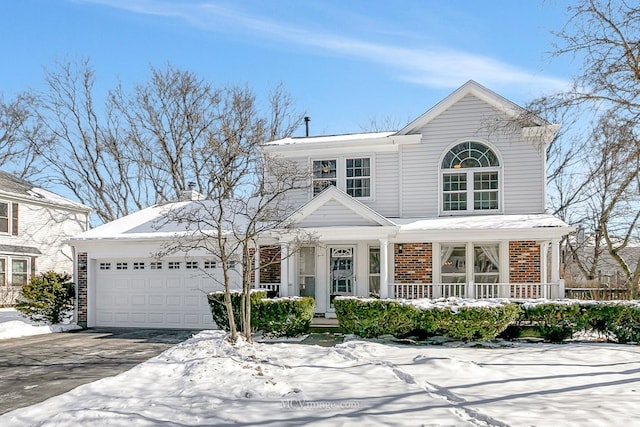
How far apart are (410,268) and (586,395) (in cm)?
785

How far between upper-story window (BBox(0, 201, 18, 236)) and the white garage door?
1014 centimetres

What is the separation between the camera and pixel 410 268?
563 inches

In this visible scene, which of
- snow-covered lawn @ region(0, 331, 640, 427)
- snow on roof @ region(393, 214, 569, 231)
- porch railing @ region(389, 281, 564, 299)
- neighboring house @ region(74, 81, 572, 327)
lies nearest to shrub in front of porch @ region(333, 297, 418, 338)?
snow-covered lawn @ region(0, 331, 640, 427)

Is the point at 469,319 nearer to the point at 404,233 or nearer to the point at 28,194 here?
the point at 404,233

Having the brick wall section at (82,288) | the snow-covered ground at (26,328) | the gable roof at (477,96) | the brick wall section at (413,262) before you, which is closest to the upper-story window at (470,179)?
the gable roof at (477,96)

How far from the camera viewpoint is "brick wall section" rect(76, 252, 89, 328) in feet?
49.6

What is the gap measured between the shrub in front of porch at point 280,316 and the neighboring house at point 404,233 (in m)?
1.36

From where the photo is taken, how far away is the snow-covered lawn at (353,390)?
5.55m

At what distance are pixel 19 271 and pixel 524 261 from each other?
21.8 m

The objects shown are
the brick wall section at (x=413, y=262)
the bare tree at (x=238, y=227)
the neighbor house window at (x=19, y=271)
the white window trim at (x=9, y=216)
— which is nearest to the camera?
the bare tree at (x=238, y=227)

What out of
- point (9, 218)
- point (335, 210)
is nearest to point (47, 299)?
point (335, 210)

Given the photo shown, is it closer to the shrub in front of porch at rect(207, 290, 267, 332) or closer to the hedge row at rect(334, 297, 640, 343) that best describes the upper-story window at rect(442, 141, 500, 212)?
the hedge row at rect(334, 297, 640, 343)

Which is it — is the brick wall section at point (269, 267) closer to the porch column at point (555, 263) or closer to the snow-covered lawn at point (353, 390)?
the snow-covered lawn at point (353, 390)

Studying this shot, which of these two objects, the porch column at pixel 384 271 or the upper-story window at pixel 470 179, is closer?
the porch column at pixel 384 271
